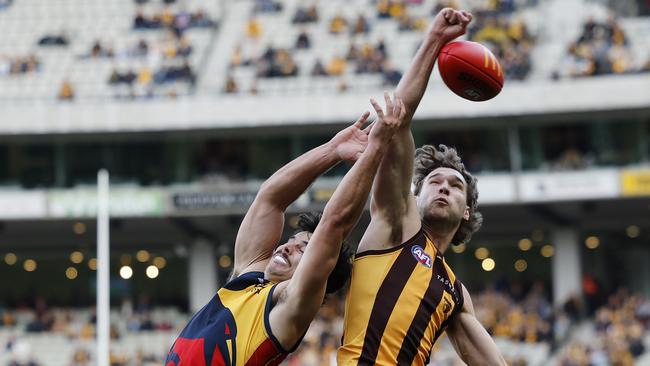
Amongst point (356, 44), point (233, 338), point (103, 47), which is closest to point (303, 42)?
point (356, 44)

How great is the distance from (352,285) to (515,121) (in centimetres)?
2458

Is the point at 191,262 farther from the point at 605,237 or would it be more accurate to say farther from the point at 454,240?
the point at 454,240

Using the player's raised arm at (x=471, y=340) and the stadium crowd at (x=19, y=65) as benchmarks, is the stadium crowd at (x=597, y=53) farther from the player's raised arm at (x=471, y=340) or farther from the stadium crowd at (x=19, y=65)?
the player's raised arm at (x=471, y=340)

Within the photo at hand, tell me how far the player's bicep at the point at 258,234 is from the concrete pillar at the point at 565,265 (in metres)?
24.1

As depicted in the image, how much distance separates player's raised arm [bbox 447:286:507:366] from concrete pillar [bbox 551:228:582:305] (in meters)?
23.6

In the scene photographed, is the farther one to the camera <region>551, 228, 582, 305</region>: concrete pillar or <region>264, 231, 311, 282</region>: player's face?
<region>551, 228, 582, 305</region>: concrete pillar

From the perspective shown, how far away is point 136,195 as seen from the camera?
102 ft

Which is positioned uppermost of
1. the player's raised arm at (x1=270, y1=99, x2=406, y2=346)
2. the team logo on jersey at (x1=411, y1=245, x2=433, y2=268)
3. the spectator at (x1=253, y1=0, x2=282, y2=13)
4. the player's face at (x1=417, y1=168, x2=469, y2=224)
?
the player's raised arm at (x1=270, y1=99, x2=406, y2=346)

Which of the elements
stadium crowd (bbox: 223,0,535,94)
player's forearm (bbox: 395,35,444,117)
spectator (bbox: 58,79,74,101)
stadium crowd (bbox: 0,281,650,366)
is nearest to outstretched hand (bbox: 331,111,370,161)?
player's forearm (bbox: 395,35,444,117)

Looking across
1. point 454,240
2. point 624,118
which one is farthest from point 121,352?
point 454,240

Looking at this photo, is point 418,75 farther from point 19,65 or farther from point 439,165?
point 19,65

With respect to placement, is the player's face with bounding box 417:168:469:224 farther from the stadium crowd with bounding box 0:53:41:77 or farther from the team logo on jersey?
the stadium crowd with bounding box 0:53:41:77

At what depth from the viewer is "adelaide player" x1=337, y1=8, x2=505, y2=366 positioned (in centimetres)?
648

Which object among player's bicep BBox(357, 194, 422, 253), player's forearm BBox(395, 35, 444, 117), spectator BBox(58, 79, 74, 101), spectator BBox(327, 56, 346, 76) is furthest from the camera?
spectator BBox(58, 79, 74, 101)
